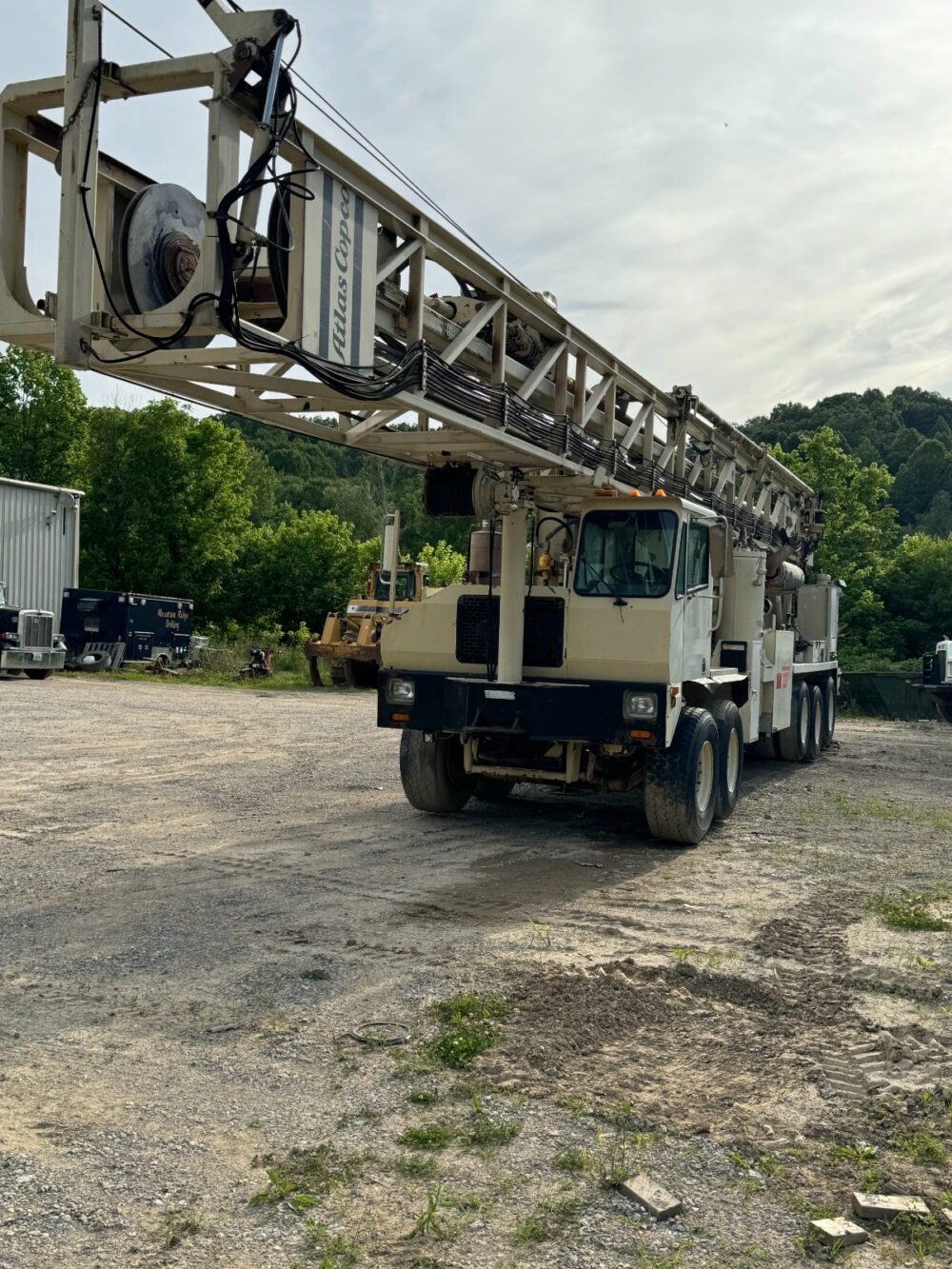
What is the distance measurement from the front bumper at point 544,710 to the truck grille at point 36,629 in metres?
19.0

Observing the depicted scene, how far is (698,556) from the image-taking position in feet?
32.7

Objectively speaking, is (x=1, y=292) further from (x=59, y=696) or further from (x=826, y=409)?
(x=826, y=409)

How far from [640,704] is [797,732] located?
7.08 metres

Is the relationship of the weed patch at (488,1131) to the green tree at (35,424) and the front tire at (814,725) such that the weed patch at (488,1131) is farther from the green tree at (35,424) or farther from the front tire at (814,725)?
the green tree at (35,424)

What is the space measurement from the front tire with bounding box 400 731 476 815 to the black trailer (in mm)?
20966

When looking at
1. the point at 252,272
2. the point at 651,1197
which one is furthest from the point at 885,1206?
the point at 252,272

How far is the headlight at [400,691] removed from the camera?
32.0 ft

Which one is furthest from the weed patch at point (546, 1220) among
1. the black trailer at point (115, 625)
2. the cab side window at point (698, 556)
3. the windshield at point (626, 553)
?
the black trailer at point (115, 625)

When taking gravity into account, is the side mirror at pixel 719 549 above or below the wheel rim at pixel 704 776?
above

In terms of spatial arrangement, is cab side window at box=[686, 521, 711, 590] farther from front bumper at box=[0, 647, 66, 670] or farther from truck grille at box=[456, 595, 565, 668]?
front bumper at box=[0, 647, 66, 670]

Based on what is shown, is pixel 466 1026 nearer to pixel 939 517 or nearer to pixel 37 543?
pixel 37 543

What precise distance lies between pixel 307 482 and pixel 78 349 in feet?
238

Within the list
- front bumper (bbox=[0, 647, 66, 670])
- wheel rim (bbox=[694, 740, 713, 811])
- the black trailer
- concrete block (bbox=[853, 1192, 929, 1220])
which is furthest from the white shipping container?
concrete block (bbox=[853, 1192, 929, 1220])

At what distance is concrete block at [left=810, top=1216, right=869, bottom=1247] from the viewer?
3.41 meters
